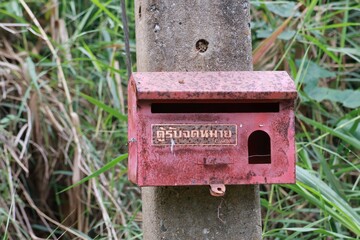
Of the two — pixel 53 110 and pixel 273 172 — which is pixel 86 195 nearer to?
pixel 53 110

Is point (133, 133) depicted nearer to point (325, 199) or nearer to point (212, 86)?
point (212, 86)

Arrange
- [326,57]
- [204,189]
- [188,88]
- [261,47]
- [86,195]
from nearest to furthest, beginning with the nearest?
[188,88]
[204,189]
[261,47]
[86,195]
[326,57]

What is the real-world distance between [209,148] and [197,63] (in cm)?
20

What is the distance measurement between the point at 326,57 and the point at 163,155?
185cm

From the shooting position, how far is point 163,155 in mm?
1437

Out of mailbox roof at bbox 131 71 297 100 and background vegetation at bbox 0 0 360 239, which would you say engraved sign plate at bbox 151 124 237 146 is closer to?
mailbox roof at bbox 131 71 297 100

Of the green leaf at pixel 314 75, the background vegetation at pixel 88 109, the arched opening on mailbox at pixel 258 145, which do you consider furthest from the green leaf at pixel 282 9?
the arched opening on mailbox at pixel 258 145

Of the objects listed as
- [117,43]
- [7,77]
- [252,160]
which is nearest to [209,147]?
[252,160]

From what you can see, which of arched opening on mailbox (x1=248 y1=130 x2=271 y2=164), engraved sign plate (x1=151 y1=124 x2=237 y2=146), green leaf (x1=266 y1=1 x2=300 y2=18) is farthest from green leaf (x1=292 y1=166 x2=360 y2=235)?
green leaf (x1=266 y1=1 x2=300 y2=18)

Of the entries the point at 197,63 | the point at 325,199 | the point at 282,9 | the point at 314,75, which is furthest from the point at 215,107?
the point at 282,9

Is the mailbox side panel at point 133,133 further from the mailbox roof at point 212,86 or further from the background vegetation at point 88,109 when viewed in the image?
the background vegetation at point 88,109

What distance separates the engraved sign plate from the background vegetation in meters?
1.12

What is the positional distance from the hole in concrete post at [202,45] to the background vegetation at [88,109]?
3.61ft

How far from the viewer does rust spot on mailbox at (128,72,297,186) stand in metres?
1.42
